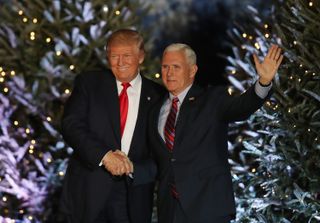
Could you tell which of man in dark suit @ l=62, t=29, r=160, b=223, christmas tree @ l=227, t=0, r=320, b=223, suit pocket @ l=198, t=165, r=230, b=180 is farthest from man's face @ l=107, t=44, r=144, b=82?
christmas tree @ l=227, t=0, r=320, b=223

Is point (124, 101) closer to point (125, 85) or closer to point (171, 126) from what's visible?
point (125, 85)

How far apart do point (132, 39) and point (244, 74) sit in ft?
7.61

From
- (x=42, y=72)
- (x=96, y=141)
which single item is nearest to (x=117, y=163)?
(x=96, y=141)

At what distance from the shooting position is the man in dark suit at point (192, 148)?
549cm

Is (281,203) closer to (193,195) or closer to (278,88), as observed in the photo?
(278,88)

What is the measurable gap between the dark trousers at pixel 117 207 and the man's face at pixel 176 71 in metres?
0.81

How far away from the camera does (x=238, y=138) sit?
7.63 metres

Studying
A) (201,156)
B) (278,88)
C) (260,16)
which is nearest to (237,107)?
(201,156)

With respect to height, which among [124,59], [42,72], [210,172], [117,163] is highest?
[42,72]

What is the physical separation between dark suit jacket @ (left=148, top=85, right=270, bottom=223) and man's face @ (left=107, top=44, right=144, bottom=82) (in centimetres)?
48

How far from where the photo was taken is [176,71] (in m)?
5.59

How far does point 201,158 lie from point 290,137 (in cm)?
126

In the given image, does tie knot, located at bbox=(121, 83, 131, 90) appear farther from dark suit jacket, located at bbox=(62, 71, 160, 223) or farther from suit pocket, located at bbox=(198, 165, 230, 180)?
suit pocket, located at bbox=(198, 165, 230, 180)

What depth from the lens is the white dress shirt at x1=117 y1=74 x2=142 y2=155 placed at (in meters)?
5.88
